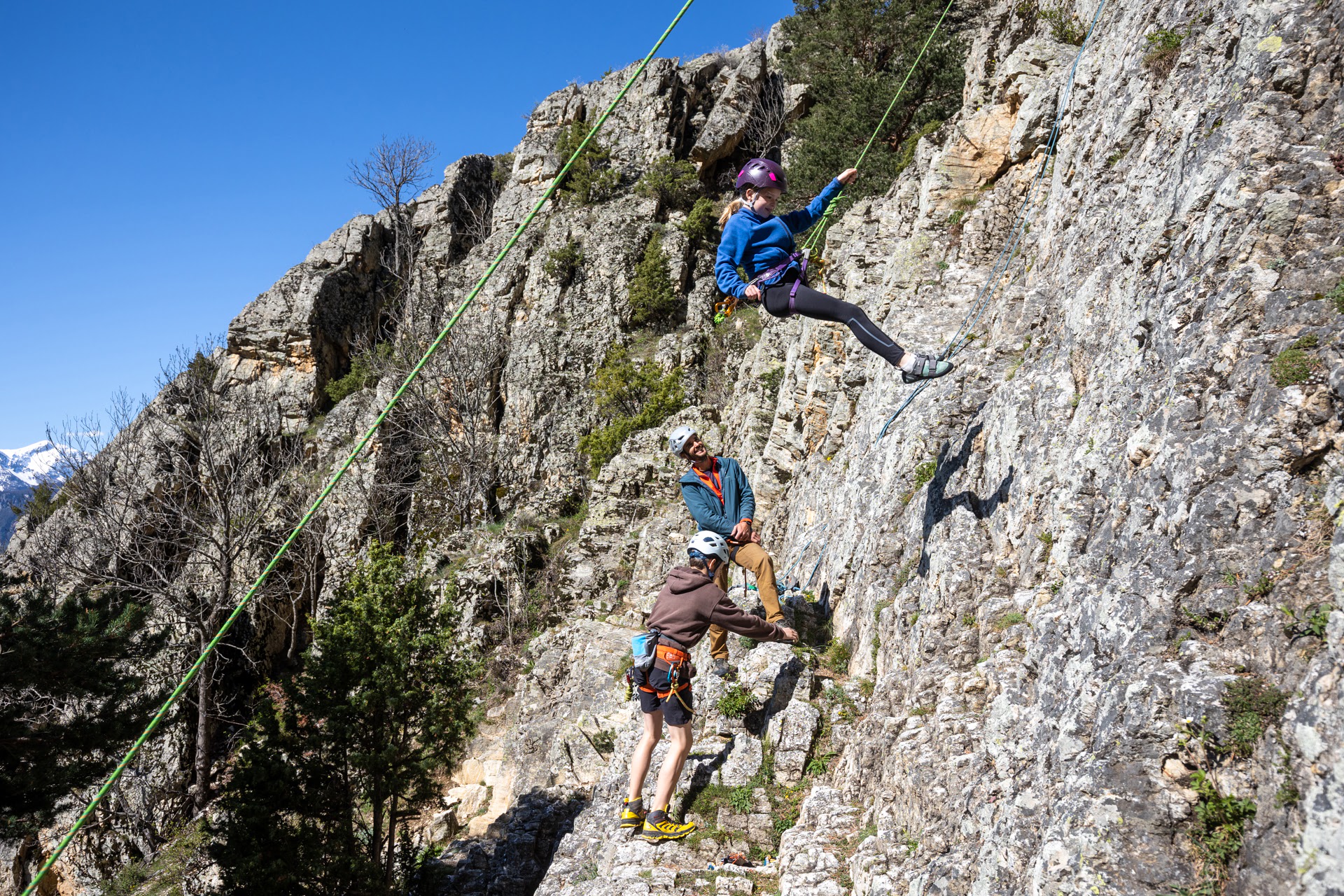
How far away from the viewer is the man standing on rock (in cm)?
719

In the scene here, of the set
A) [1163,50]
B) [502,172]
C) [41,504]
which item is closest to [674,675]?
[1163,50]

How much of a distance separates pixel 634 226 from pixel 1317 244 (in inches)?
1163

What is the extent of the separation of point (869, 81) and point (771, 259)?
16017 millimetres

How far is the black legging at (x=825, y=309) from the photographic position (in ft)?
18.3

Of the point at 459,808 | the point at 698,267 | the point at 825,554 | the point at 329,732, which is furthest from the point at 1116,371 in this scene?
the point at 698,267

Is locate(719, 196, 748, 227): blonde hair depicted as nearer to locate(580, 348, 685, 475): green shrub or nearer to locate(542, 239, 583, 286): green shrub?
locate(580, 348, 685, 475): green shrub

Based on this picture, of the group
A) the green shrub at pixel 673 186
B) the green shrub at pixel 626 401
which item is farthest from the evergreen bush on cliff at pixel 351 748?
the green shrub at pixel 673 186

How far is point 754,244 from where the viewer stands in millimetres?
5926

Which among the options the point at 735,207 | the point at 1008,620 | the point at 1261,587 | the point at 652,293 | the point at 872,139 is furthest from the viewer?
the point at 652,293

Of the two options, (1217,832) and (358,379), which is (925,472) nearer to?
(1217,832)

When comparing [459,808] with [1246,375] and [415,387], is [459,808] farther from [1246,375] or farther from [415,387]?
[415,387]

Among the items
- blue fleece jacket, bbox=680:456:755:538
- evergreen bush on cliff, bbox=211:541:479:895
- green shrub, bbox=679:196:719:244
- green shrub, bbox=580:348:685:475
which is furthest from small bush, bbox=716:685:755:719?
green shrub, bbox=679:196:719:244

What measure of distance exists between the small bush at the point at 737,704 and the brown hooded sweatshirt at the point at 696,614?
3.12ft

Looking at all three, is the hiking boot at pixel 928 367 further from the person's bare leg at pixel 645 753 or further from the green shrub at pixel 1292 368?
the person's bare leg at pixel 645 753
